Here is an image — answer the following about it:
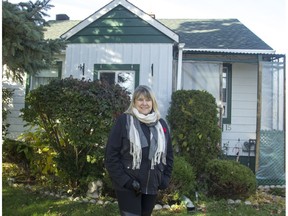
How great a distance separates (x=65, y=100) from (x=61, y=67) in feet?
14.3

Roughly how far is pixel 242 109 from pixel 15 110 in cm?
644

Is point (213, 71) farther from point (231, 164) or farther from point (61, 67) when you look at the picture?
point (61, 67)

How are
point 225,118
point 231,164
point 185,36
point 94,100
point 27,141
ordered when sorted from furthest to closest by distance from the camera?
1. point 185,36
2. point 225,118
3. point 27,141
4. point 231,164
5. point 94,100

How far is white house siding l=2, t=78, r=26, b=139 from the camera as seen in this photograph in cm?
1002

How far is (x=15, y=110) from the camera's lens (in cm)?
1013

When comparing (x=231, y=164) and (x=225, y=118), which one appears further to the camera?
(x=225, y=118)

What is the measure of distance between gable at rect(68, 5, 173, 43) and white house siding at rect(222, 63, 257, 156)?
2462mm

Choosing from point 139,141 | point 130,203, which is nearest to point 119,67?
point 139,141

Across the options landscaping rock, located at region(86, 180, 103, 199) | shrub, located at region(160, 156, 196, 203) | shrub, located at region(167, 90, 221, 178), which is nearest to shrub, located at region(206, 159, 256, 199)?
shrub, located at region(160, 156, 196, 203)

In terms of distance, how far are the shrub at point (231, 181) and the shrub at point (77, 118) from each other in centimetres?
214

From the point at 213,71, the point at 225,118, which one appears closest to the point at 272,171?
the point at 225,118

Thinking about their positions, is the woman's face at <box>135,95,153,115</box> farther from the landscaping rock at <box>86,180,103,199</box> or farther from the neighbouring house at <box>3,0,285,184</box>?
the neighbouring house at <box>3,0,285,184</box>

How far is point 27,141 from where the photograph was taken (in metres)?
8.26

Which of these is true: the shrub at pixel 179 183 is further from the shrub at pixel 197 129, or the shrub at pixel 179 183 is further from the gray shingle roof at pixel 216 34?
the gray shingle roof at pixel 216 34
